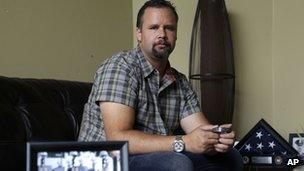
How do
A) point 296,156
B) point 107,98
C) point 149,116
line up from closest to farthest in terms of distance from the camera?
point 107,98
point 149,116
point 296,156

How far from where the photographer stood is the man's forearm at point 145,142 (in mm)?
1431

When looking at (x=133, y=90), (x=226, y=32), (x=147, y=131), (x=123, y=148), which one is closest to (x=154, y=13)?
(x=133, y=90)

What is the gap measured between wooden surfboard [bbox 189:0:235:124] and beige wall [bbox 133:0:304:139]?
207mm

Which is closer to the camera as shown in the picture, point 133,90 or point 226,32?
point 133,90

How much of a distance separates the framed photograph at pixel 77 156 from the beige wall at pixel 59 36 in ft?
3.72

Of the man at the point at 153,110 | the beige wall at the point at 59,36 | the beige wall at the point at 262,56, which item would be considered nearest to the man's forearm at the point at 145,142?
the man at the point at 153,110

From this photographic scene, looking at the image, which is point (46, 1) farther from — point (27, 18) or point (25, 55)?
point (25, 55)

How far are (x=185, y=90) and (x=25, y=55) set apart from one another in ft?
2.80

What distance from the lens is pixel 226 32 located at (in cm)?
290

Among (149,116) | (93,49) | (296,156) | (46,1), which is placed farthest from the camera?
(93,49)

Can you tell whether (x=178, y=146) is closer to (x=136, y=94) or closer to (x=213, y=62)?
(x=136, y=94)

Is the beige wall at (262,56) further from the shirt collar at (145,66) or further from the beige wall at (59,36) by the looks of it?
the shirt collar at (145,66)

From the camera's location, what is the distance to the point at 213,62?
111 inches

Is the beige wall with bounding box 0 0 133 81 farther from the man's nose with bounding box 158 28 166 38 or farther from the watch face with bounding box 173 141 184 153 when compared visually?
the watch face with bounding box 173 141 184 153
